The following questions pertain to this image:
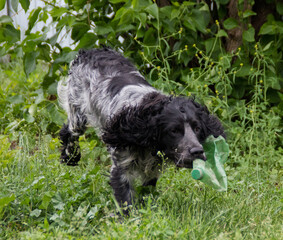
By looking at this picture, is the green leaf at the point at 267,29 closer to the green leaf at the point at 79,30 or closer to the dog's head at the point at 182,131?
the green leaf at the point at 79,30

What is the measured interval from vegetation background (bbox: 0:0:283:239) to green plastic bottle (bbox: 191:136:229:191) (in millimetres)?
215

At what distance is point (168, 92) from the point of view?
5242mm

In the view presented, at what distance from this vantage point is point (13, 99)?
6285 mm

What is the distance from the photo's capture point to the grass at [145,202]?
3.12 m

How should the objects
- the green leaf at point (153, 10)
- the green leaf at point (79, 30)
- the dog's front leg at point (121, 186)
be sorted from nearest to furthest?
1. the dog's front leg at point (121, 186)
2. the green leaf at point (153, 10)
3. the green leaf at point (79, 30)

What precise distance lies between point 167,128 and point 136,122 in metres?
0.29

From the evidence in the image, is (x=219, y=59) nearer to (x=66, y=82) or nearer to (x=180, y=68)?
(x=180, y=68)

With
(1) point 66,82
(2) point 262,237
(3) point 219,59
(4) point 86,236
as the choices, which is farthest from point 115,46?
(2) point 262,237

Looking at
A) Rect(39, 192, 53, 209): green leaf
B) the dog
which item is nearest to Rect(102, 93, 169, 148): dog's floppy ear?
the dog

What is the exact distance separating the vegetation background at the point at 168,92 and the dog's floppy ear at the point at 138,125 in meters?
0.42

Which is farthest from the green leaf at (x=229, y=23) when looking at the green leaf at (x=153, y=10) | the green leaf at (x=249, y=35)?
the green leaf at (x=153, y=10)

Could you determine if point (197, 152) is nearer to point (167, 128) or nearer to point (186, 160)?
point (186, 160)

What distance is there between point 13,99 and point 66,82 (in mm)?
1200

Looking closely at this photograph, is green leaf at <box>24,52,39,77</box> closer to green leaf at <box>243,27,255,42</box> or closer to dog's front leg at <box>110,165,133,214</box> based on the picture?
dog's front leg at <box>110,165,133,214</box>
